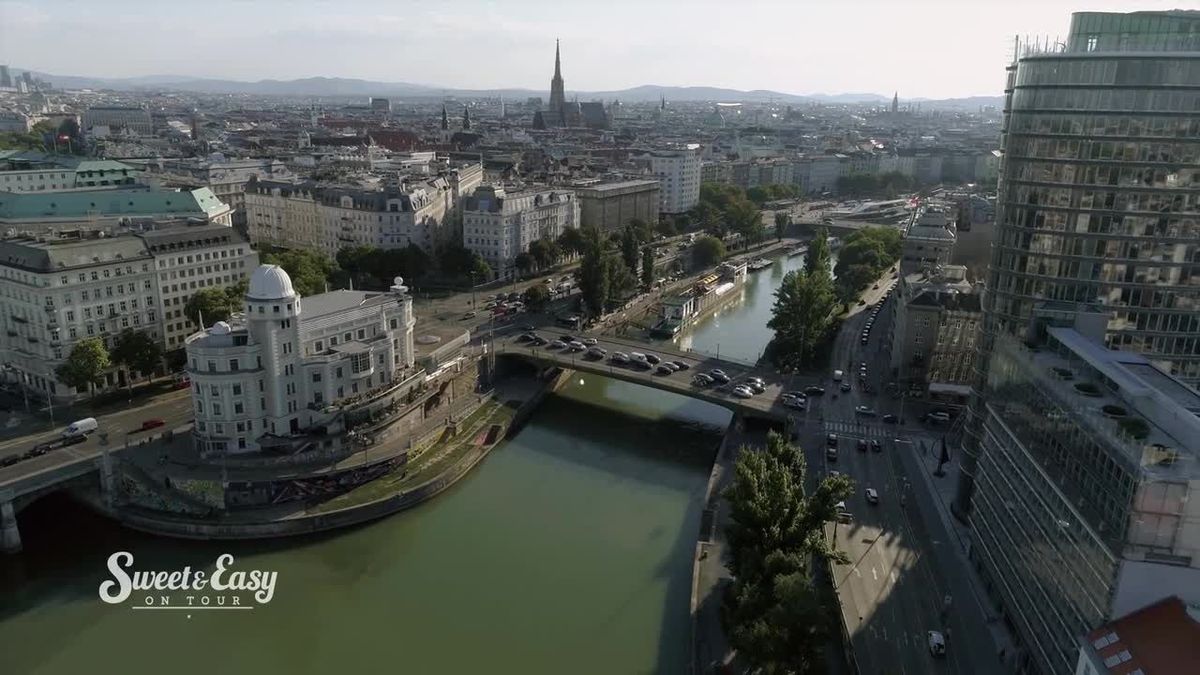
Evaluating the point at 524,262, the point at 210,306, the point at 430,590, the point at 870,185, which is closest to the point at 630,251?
the point at 524,262

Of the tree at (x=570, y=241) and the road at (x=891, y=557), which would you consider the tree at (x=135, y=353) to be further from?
the tree at (x=570, y=241)

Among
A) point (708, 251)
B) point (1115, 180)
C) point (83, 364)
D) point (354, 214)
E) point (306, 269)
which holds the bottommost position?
point (83, 364)

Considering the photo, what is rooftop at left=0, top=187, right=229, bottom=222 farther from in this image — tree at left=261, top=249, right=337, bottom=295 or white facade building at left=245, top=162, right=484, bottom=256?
white facade building at left=245, top=162, right=484, bottom=256

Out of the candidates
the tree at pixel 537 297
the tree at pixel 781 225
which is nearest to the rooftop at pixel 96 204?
the tree at pixel 537 297

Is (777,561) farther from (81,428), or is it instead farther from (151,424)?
(81,428)

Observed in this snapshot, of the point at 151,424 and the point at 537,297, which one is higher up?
the point at 537,297

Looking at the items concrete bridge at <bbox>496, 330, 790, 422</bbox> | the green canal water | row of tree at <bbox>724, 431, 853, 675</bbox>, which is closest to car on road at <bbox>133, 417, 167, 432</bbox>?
the green canal water

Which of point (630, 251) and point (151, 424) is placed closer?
point (151, 424)

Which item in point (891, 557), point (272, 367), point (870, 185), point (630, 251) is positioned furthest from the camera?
point (870, 185)
